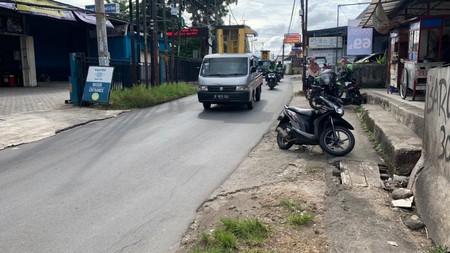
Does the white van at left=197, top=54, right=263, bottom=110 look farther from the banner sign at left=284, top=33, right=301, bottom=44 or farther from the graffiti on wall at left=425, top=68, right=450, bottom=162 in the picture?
the banner sign at left=284, top=33, right=301, bottom=44

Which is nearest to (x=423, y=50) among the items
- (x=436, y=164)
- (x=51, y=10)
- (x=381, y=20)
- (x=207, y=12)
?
(x=381, y=20)

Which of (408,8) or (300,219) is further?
(408,8)

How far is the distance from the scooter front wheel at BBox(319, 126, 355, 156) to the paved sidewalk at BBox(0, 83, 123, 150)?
21.0ft

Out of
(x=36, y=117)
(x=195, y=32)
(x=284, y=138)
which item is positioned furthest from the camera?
(x=195, y=32)

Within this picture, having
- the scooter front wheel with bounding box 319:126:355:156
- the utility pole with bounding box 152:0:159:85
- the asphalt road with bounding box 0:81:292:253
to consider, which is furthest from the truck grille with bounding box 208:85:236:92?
the utility pole with bounding box 152:0:159:85

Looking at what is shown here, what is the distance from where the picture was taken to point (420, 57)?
1095cm

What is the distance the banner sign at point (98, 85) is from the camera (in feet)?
46.6

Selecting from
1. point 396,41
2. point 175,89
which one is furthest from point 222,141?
point 175,89

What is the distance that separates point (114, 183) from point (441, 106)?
14.5ft

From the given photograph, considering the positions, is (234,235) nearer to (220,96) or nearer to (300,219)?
Answer: (300,219)

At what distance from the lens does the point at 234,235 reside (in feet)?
13.3

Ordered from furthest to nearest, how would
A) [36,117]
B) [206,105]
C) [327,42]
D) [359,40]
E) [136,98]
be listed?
[327,42] < [359,40] < [136,98] < [206,105] < [36,117]

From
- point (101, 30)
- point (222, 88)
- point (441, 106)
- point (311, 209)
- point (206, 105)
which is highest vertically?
point (101, 30)

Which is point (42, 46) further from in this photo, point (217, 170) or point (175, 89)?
point (217, 170)
